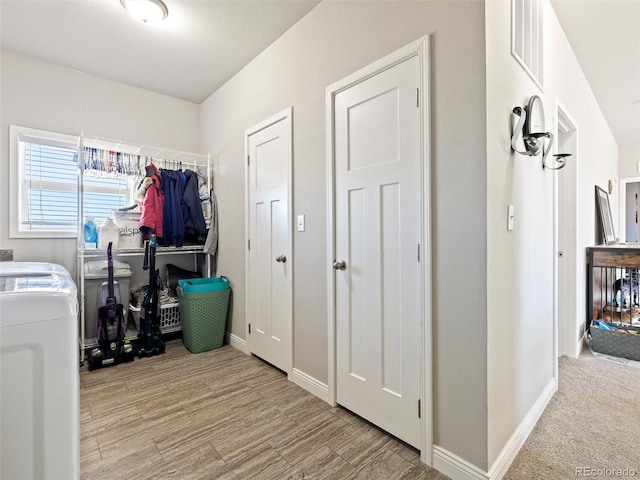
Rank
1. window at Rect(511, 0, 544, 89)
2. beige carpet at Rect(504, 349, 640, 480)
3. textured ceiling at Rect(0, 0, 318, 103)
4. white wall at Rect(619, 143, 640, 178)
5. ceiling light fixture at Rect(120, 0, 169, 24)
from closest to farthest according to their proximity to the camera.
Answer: beige carpet at Rect(504, 349, 640, 480) → window at Rect(511, 0, 544, 89) → ceiling light fixture at Rect(120, 0, 169, 24) → textured ceiling at Rect(0, 0, 318, 103) → white wall at Rect(619, 143, 640, 178)

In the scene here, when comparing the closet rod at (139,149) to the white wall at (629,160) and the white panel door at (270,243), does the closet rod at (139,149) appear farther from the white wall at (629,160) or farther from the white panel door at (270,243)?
the white wall at (629,160)

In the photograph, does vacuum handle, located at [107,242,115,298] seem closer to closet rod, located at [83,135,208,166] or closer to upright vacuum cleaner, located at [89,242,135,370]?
upright vacuum cleaner, located at [89,242,135,370]

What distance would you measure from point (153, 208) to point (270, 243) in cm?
129

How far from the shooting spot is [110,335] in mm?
2750

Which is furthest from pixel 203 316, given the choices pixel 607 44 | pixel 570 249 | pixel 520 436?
pixel 607 44

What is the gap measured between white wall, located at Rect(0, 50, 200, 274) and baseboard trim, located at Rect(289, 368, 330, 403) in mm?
2359

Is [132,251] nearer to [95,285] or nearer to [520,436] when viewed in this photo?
[95,285]

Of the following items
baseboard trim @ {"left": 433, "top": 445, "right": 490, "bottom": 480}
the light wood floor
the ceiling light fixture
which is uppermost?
the ceiling light fixture

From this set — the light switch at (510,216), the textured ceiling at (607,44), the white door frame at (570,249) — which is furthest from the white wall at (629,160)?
the light switch at (510,216)

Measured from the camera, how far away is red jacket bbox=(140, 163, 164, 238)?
299 centimetres

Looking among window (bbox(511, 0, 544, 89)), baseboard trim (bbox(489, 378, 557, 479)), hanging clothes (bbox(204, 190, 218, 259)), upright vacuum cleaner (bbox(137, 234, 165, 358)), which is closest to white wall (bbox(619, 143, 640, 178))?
window (bbox(511, 0, 544, 89))

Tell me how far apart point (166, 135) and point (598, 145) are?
514cm

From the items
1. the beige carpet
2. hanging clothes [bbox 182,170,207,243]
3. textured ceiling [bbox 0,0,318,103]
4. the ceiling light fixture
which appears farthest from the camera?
hanging clothes [bbox 182,170,207,243]

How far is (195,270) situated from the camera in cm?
372
